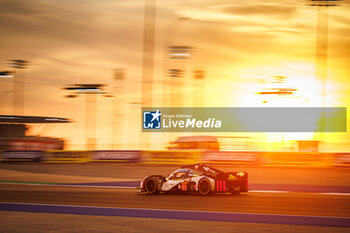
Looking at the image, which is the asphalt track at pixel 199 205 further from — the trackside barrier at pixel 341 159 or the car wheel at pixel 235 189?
the trackside barrier at pixel 341 159

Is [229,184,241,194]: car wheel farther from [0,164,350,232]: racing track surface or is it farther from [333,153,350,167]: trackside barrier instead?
[333,153,350,167]: trackside barrier

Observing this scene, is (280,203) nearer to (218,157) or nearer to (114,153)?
(218,157)

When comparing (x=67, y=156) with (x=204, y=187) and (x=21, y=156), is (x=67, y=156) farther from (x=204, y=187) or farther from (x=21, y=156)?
(x=204, y=187)

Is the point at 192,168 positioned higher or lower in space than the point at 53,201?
higher

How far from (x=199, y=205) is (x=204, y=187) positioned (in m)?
1.89

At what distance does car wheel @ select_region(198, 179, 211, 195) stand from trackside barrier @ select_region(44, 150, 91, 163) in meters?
17.8

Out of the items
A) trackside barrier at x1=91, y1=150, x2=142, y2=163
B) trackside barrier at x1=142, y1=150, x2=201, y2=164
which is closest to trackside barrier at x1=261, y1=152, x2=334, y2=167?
trackside barrier at x1=142, y1=150, x2=201, y2=164

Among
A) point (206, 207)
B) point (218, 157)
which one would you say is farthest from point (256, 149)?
point (206, 207)

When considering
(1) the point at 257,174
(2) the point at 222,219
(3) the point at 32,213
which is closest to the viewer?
(2) the point at 222,219

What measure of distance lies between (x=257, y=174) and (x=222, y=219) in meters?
13.0

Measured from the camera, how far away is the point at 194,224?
7.55 m

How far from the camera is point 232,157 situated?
25688mm

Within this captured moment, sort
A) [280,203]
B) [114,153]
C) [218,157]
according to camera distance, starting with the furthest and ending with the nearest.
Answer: [114,153]
[218,157]
[280,203]

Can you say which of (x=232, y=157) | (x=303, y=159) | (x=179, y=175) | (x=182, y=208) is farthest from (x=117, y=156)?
(x=182, y=208)
